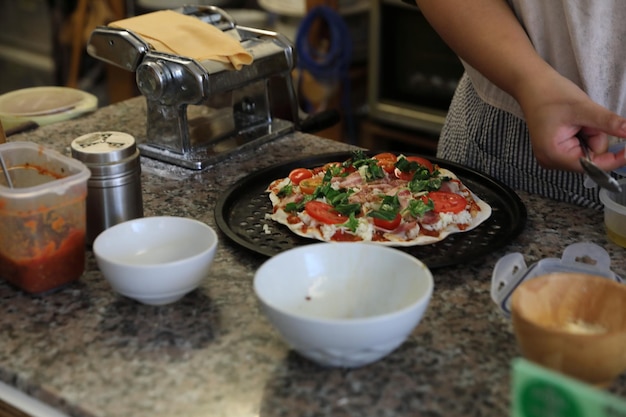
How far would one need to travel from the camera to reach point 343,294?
1.02m

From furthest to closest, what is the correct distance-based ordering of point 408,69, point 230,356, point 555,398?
point 408,69, point 230,356, point 555,398

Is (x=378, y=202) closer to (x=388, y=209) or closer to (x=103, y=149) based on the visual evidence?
(x=388, y=209)

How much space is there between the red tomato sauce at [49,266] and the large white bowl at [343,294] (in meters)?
0.31

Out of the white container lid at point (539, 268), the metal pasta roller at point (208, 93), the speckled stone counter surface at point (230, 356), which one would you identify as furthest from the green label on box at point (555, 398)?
the metal pasta roller at point (208, 93)

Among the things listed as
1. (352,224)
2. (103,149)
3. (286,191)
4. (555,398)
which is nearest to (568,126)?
(352,224)

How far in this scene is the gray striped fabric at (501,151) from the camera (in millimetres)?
1431

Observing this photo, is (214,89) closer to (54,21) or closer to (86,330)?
(86,330)

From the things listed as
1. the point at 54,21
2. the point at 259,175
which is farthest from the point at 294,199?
the point at 54,21

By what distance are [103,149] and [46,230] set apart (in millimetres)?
176

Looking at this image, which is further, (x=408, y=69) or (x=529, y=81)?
(x=408, y=69)

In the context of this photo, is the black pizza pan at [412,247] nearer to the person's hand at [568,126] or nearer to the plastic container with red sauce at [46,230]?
the person's hand at [568,126]

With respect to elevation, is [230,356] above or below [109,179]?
below

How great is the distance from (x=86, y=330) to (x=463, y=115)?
2.89 feet

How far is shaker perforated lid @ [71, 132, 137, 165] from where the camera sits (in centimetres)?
121
